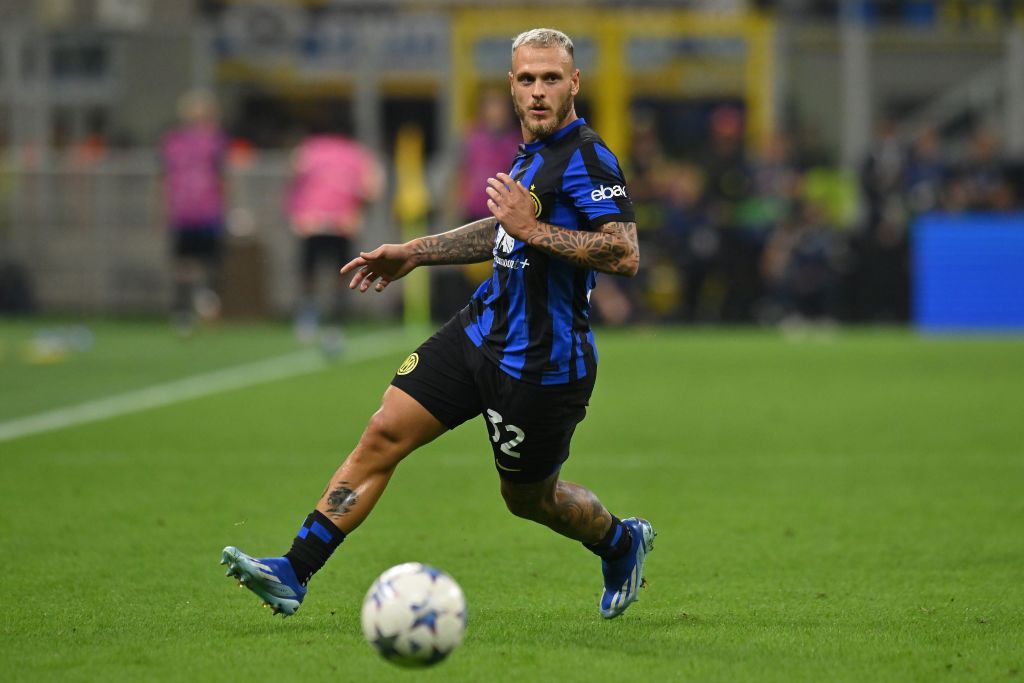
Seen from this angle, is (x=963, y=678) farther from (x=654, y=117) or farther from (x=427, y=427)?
(x=654, y=117)

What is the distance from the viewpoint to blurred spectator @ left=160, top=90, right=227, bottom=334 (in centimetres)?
1927

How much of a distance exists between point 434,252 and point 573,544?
201 centimetres

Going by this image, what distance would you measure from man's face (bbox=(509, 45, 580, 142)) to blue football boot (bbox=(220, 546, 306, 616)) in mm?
1678

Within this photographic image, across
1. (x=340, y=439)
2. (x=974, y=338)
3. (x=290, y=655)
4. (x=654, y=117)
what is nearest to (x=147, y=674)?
(x=290, y=655)

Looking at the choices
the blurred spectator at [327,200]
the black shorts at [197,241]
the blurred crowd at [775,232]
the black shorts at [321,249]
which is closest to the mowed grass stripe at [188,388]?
the blurred spectator at [327,200]

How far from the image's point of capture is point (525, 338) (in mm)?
5723

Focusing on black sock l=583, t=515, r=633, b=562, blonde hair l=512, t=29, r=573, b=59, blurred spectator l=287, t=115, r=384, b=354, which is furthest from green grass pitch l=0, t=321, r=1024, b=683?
blurred spectator l=287, t=115, r=384, b=354

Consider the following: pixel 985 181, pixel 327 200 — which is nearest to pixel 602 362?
pixel 327 200

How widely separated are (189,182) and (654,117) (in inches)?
421

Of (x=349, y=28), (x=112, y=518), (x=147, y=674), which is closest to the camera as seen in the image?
(x=147, y=674)

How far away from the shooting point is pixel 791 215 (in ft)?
70.6

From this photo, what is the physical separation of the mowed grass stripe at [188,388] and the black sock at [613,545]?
5841mm

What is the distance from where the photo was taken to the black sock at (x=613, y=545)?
20.1ft

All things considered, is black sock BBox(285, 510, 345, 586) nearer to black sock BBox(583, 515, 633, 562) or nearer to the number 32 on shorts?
the number 32 on shorts
